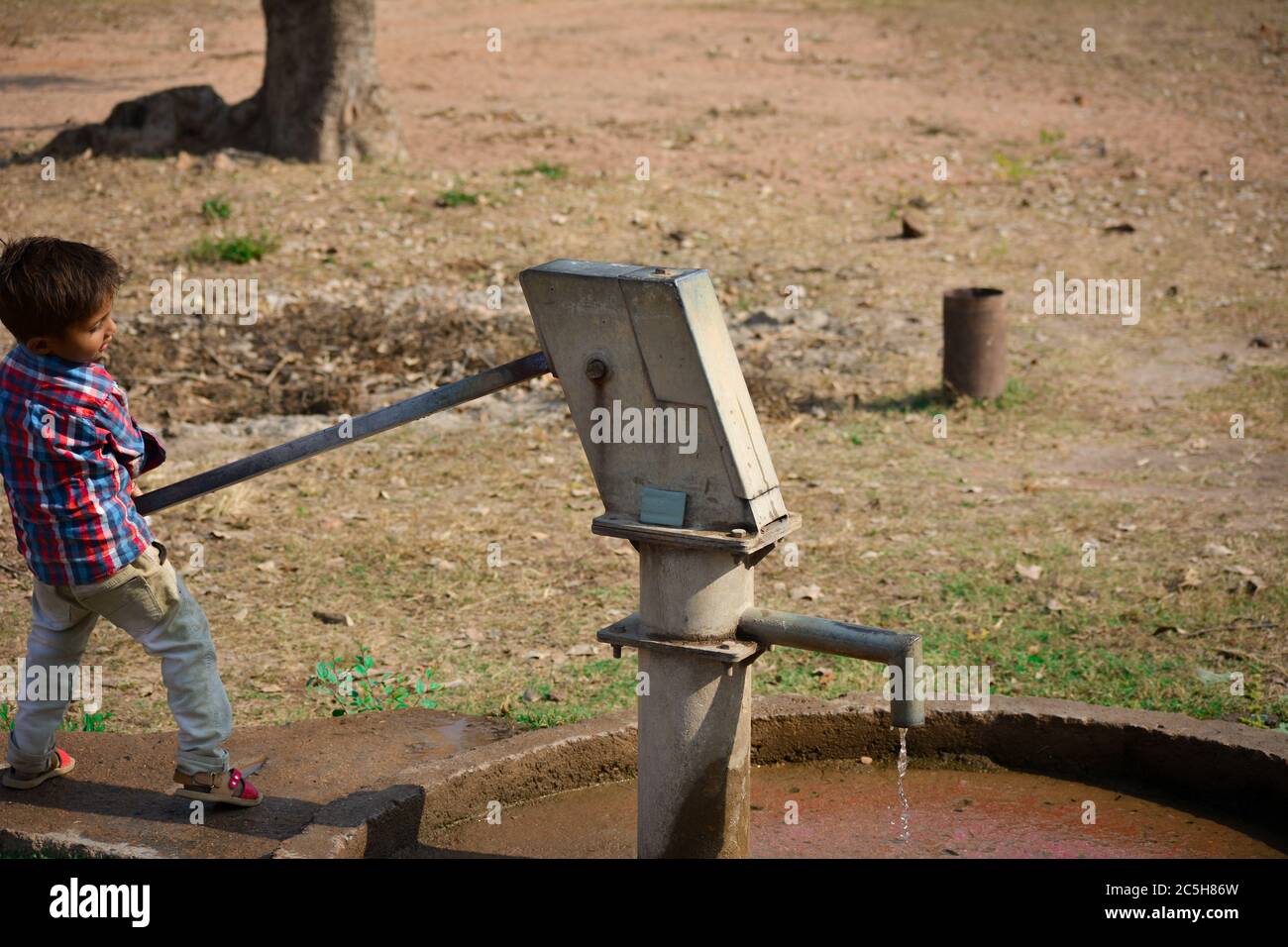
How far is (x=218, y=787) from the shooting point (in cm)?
379

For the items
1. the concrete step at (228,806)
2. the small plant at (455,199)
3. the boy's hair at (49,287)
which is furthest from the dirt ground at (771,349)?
the boy's hair at (49,287)

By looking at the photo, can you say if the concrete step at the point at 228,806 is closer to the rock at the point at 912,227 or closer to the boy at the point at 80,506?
the boy at the point at 80,506

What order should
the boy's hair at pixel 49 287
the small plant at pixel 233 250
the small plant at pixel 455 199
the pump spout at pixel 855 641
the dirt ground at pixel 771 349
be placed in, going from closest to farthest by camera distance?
the pump spout at pixel 855 641
the boy's hair at pixel 49 287
the dirt ground at pixel 771 349
the small plant at pixel 233 250
the small plant at pixel 455 199

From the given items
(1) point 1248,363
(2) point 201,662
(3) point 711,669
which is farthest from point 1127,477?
(2) point 201,662

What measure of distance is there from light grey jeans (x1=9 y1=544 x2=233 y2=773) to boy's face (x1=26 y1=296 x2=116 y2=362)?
→ 505 millimetres

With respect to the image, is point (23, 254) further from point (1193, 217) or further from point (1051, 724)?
point (1193, 217)

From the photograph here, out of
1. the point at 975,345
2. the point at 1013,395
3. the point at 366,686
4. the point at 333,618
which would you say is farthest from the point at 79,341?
the point at 1013,395

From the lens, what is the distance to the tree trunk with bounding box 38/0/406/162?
12125 mm

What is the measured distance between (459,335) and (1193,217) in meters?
6.14

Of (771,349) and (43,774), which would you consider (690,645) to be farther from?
(771,349)

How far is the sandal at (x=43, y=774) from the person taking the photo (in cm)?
390

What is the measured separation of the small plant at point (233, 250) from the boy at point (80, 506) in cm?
653

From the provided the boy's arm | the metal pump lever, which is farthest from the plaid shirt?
the metal pump lever

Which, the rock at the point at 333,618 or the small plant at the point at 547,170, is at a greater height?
the small plant at the point at 547,170
